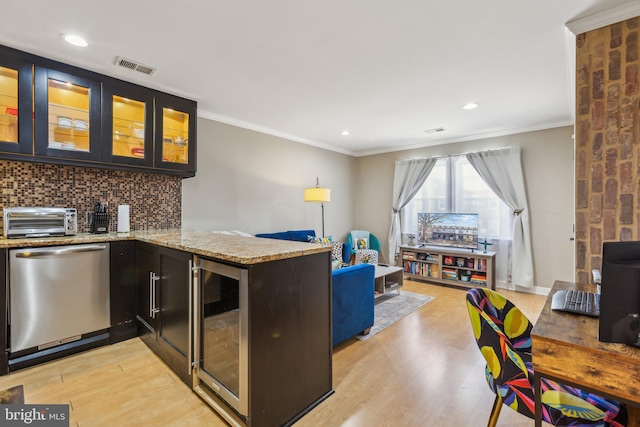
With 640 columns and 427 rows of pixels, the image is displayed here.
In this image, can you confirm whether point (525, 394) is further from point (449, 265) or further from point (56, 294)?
point (449, 265)

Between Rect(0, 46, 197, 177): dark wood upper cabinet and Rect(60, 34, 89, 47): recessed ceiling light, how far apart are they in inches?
17.1

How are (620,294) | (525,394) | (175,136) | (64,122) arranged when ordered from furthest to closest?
(175,136)
(64,122)
(525,394)
(620,294)

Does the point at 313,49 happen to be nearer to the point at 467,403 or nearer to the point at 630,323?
the point at 630,323

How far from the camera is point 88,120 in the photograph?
8.64ft

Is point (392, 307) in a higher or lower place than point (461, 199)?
lower

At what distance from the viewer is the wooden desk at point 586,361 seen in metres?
0.90

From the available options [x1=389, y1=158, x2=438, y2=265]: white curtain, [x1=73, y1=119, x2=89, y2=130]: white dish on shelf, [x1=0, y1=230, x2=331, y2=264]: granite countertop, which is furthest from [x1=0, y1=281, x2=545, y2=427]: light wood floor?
[x1=389, y1=158, x2=438, y2=265]: white curtain

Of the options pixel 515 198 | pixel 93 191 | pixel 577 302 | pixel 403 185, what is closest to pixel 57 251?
pixel 93 191

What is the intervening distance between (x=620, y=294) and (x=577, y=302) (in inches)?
19.5

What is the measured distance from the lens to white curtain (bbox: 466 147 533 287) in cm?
441

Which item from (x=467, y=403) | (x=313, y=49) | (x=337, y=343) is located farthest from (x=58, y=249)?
(x=467, y=403)

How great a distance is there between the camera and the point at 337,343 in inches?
101

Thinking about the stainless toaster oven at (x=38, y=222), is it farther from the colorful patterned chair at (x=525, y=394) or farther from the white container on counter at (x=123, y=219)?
the colorful patterned chair at (x=525, y=394)

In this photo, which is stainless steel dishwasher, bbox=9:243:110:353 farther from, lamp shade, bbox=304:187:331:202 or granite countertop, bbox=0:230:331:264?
lamp shade, bbox=304:187:331:202
